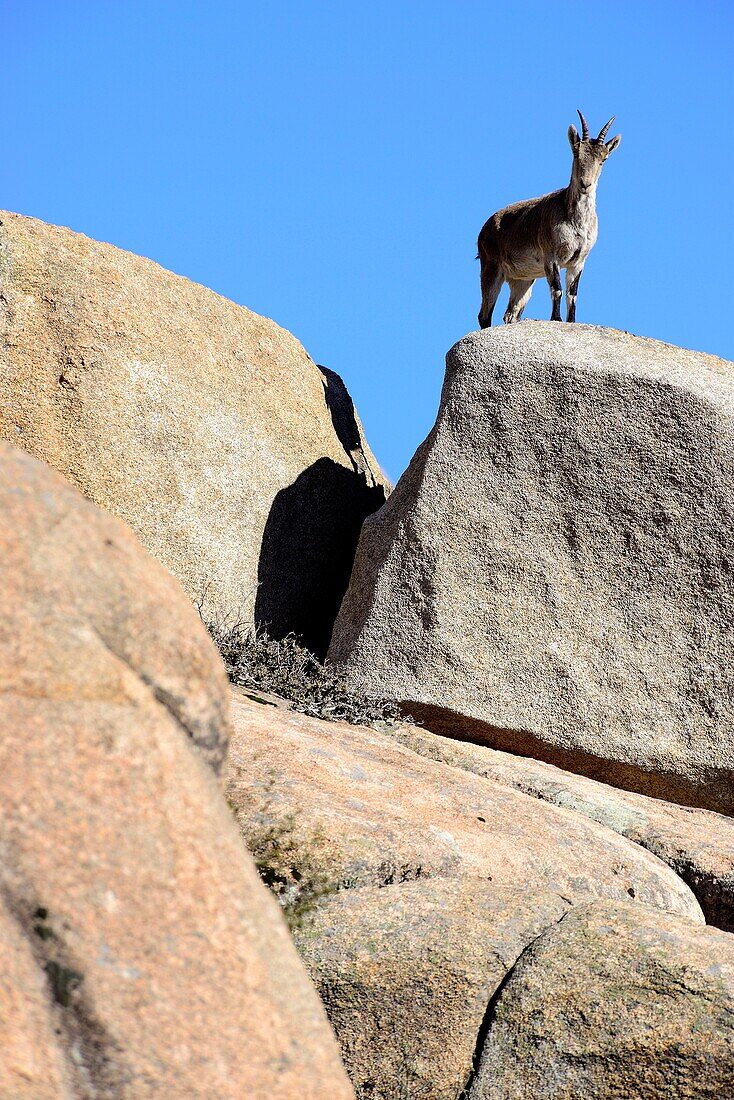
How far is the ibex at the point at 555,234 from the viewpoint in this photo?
35.2 ft

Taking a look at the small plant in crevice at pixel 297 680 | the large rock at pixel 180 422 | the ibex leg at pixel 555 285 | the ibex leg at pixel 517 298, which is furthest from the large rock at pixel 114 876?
the ibex leg at pixel 517 298

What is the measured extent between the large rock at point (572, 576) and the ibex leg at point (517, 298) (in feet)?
16.3

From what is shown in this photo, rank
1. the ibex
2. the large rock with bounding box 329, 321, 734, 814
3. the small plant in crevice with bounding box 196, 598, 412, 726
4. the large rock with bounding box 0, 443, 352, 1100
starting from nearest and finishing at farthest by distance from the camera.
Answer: the large rock with bounding box 0, 443, 352, 1100 → the small plant in crevice with bounding box 196, 598, 412, 726 → the large rock with bounding box 329, 321, 734, 814 → the ibex

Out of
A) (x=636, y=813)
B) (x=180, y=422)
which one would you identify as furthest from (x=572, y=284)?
(x=636, y=813)

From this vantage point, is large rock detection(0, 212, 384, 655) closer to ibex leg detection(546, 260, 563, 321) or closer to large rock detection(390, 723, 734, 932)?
large rock detection(390, 723, 734, 932)

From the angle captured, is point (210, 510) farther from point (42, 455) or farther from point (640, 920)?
point (640, 920)

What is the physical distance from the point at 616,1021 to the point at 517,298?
10004 mm

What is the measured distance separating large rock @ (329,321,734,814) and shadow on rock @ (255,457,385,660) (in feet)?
2.71

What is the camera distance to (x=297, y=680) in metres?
6.79

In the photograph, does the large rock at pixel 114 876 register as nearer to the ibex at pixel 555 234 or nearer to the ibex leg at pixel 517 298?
the ibex at pixel 555 234

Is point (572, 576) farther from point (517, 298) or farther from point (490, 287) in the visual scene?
point (517, 298)

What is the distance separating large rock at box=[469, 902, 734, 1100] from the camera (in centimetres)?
354

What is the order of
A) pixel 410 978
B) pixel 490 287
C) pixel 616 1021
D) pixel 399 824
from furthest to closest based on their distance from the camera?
pixel 490 287 → pixel 399 824 → pixel 410 978 → pixel 616 1021

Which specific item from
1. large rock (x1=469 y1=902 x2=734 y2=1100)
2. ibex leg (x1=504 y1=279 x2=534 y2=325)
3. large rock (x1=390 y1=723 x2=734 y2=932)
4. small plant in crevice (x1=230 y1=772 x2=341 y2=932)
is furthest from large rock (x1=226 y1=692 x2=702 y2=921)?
ibex leg (x1=504 y1=279 x2=534 y2=325)
